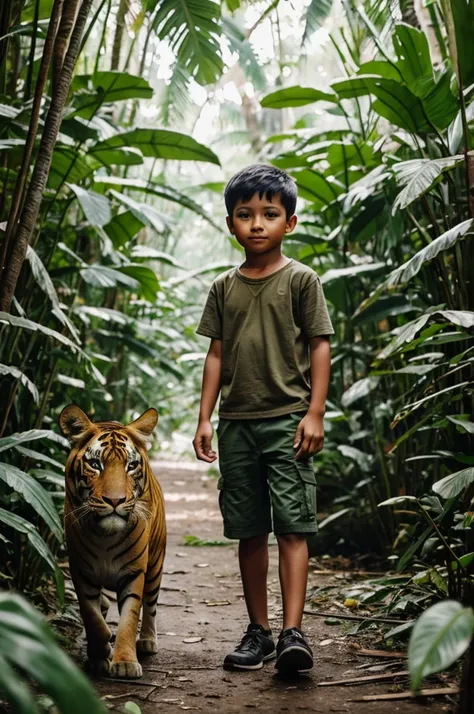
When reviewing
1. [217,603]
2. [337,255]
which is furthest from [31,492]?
[337,255]

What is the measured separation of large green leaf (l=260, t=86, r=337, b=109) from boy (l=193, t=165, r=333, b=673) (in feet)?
5.48

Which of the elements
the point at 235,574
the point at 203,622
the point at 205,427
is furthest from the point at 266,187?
the point at 235,574

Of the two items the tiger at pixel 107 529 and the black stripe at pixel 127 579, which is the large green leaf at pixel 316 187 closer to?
the tiger at pixel 107 529

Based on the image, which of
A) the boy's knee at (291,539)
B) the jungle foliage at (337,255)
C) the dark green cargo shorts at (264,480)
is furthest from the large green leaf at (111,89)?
the boy's knee at (291,539)

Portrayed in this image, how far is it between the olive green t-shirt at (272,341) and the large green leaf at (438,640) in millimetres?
1686

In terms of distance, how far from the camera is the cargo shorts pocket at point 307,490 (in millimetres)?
2732

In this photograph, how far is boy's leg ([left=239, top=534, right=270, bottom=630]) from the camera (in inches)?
112

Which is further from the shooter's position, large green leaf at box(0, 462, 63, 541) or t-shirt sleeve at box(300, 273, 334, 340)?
t-shirt sleeve at box(300, 273, 334, 340)

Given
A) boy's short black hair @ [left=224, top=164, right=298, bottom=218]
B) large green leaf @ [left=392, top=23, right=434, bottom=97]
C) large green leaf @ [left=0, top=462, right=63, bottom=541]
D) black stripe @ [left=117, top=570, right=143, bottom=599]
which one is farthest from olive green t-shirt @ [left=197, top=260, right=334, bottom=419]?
large green leaf @ [left=392, top=23, right=434, bottom=97]

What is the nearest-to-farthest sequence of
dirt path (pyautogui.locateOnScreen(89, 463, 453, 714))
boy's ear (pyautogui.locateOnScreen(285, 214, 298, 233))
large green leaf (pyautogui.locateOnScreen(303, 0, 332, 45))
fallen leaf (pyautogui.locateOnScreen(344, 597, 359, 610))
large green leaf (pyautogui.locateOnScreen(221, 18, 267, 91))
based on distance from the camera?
dirt path (pyautogui.locateOnScreen(89, 463, 453, 714)) → boy's ear (pyautogui.locateOnScreen(285, 214, 298, 233)) → fallen leaf (pyautogui.locateOnScreen(344, 597, 359, 610)) → large green leaf (pyautogui.locateOnScreen(303, 0, 332, 45)) → large green leaf (pyautogui.locateOnScreen(221, 18, 267, 91))

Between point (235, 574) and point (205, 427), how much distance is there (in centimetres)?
193

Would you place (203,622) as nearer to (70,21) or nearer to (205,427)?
(205,427)

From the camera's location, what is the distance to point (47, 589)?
3467 mm

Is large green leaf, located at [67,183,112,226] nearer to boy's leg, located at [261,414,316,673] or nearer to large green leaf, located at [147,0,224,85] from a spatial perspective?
large green leaf, located at [147,0,224,85]
